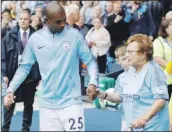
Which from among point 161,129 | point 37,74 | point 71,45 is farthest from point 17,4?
point 161,129

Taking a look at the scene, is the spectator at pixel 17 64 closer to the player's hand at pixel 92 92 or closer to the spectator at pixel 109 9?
the player's hand at pixel 92 92

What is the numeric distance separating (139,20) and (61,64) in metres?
7.12

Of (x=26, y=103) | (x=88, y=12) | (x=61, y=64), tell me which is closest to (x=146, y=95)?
(x=61, y=64)

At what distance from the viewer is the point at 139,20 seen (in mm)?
13258

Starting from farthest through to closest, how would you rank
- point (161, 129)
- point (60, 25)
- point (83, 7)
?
point (83, 7) → point (60, 25) → point (161, 129)

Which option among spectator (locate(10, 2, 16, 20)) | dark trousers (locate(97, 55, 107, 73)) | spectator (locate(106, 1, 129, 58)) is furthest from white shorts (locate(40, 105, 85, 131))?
spectator (locate(10, 2, 16, 20))

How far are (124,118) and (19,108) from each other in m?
6.92

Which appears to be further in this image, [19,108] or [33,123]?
[19,108]

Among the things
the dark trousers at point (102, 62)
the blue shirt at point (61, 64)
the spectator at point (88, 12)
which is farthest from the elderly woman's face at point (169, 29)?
the spectator at point (88, 12)

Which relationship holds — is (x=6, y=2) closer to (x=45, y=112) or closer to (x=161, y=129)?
(x=45, y=112)

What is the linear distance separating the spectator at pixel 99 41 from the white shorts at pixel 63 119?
664 cm

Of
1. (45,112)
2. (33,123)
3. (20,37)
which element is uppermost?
(20,37)

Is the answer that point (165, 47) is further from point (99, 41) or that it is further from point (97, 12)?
point (97, 12)

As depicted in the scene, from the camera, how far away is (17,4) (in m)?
17.3
